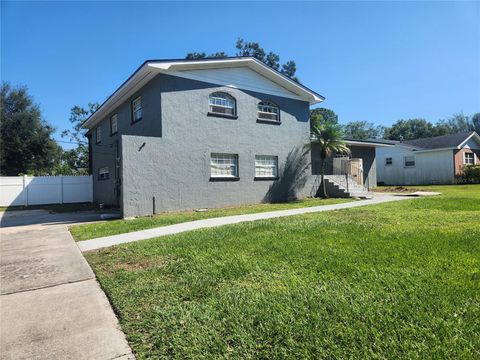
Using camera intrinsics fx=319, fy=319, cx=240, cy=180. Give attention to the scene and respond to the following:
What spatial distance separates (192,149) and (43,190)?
1430 centimetres

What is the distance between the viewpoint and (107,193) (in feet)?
61.0

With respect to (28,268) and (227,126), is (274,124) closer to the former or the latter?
(227,126)

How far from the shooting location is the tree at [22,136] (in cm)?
3125

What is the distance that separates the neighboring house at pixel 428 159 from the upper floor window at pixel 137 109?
82.1 feet

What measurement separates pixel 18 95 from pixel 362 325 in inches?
1570

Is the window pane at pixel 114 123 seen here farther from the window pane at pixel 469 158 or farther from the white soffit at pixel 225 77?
the window pane at pixel 469 158

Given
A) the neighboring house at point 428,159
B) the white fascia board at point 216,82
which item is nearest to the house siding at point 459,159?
the neighboring house at point 428,159

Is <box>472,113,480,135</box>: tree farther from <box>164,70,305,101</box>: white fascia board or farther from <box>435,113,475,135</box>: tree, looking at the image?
<box>164,70,305,101</box>: white fascia board

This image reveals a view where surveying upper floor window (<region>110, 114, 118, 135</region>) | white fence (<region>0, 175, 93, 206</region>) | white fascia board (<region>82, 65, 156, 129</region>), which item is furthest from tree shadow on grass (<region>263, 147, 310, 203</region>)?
white fence (<region>0, 175, 93, 206</region>)

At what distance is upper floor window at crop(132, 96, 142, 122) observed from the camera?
48.7ft

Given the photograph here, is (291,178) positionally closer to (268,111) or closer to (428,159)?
(268,111)

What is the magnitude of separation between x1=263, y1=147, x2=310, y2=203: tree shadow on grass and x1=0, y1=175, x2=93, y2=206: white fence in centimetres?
1416

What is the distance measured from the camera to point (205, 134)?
13.5 m

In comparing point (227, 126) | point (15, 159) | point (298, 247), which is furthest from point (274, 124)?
point (15, 159)
